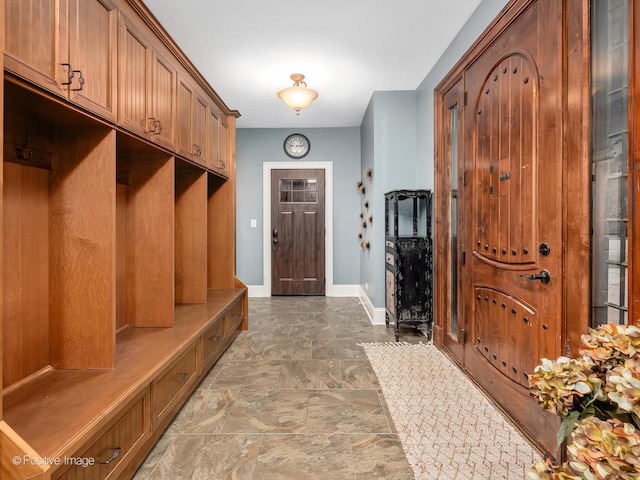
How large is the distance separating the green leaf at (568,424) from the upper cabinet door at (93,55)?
196 cm

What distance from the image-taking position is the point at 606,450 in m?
0.69

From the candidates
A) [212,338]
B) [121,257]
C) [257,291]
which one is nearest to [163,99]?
[121,257]

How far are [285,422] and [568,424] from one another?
1.57 metres

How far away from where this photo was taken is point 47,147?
65.3 inches

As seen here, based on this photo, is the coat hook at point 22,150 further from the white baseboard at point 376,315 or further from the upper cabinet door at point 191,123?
the white baseboard at point 376,315

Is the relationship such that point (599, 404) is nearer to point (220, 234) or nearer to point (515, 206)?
point (515, 206)

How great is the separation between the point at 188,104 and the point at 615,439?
3010mm

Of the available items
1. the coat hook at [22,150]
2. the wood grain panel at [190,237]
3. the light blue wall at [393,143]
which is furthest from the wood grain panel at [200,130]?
the light blue wall at [393,143]

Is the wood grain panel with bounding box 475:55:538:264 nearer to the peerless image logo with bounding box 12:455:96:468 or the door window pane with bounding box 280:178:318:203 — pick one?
the peerless image logo with bounding box 12:455:96:468

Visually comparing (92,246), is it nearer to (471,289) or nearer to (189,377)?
(189,377)

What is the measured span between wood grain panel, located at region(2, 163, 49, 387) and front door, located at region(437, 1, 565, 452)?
2.43 m

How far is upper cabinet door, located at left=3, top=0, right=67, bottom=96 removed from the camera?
112 cm

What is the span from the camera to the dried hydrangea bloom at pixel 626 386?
71 centimetres

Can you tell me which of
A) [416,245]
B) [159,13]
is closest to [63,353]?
[159,13]
